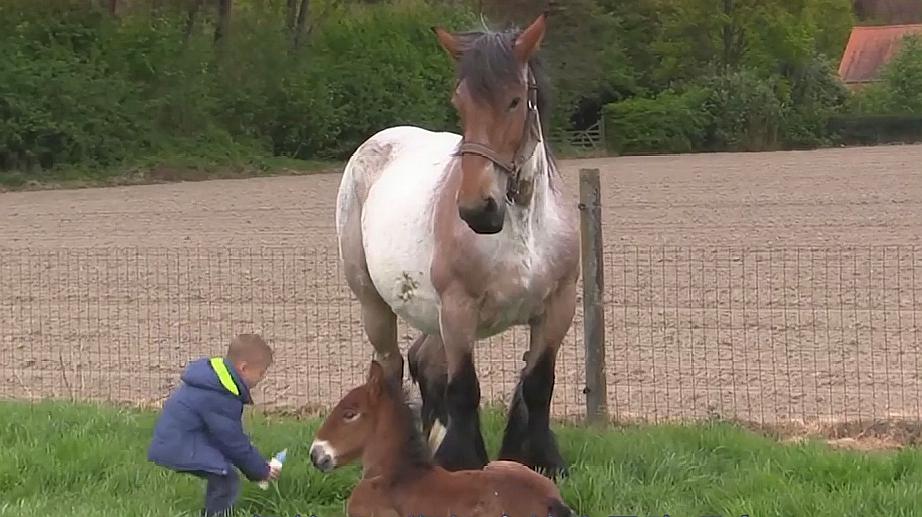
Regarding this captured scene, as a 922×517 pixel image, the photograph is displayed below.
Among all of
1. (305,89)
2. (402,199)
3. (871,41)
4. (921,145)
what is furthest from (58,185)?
(871,41)

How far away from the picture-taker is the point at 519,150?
191 inches

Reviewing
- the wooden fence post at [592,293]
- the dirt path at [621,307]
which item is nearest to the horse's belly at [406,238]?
the wooden fence post at [592,293]

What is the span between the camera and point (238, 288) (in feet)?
43.4

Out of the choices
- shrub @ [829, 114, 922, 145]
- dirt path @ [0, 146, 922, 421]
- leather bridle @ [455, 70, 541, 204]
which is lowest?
shrub @ [829, 114, 922, 145]

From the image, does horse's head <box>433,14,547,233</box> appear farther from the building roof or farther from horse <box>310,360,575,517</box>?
the building roof

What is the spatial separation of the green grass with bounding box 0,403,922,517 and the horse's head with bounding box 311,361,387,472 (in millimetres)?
441

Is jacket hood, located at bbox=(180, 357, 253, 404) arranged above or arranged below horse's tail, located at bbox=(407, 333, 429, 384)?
above

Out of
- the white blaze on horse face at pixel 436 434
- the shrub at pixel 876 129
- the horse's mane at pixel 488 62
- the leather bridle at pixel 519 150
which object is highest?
the horse's mane at pixel 488 62

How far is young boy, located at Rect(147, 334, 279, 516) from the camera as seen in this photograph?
460cm

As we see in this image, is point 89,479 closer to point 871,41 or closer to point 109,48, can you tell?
point 109,48

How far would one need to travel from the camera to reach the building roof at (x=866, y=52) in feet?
299

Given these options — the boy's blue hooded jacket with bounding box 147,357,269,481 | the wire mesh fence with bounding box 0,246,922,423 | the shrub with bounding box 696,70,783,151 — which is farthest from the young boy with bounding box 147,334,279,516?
the shrub with bounding box 696,70,783,151

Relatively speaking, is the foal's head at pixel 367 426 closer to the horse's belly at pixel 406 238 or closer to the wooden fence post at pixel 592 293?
the horse's belly at pixel 406 238

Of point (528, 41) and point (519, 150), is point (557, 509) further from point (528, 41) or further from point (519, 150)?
point (528, 41)
